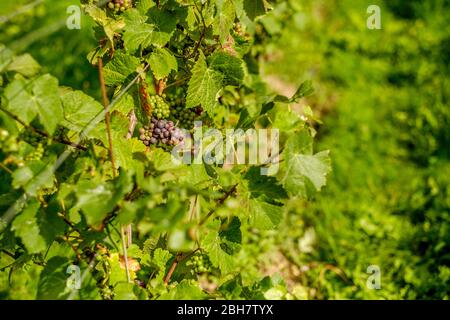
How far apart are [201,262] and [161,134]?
428 mm

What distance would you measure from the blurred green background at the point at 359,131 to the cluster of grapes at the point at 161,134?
65cm

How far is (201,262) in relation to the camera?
159 centimetres

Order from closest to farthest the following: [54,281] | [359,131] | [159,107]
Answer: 1. [54,281]
2. [159,107]
3. [359,131]

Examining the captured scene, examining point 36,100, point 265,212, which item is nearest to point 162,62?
point 36,100

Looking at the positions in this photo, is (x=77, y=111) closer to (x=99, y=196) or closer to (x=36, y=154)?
(x=36, y=154)

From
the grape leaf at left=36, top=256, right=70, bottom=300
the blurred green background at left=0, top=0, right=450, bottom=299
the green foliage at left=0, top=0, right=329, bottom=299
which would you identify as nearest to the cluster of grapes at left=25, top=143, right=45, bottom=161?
the green foliage at left=0, top=0, right=329, bottom=299

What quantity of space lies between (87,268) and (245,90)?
4.24 ft

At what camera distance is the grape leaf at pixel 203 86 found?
5.01 ft

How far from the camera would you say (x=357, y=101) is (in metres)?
3.61

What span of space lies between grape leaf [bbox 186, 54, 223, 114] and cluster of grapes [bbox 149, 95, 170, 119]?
101 millimetres

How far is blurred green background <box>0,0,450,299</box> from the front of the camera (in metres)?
2.62

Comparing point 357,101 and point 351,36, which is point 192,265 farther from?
point 351,36

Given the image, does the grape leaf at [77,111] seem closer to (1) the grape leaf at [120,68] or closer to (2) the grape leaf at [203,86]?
(1) the grape leaf at [120,68]

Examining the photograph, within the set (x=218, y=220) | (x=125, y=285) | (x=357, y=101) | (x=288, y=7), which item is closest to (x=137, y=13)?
(x=218, y=220)
